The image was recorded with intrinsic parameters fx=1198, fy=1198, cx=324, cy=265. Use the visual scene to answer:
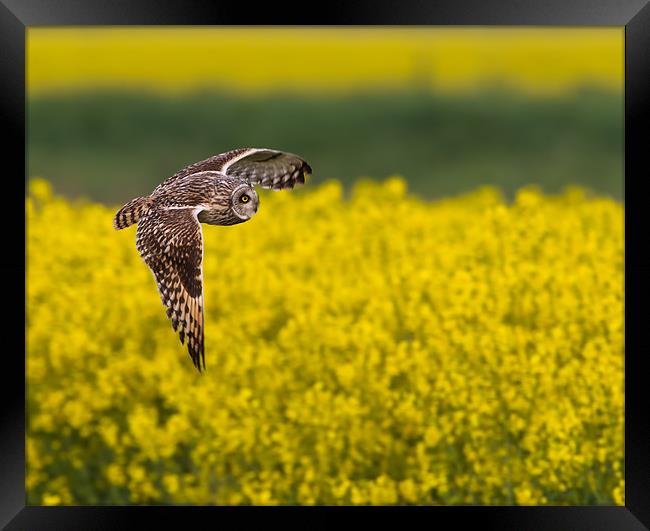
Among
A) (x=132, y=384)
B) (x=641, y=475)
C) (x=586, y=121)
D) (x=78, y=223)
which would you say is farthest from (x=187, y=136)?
(x=641, y=475)

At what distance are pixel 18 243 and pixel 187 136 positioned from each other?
93 cm

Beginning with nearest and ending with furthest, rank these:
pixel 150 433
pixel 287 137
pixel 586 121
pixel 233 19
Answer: pixel 233 19 < pixel 150 433 < pixel 586 121 < pixel 287 137

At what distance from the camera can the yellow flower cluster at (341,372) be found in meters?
4.21

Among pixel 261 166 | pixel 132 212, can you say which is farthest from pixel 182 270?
pixel 261 166

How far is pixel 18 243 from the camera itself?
3883 millimetres

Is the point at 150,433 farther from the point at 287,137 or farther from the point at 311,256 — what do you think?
the point at 287,137

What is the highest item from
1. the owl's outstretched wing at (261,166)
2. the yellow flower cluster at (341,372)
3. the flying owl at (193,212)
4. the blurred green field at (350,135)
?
the blurred green field at (350,135)

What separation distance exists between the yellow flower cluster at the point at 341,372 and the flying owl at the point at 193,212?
43 centimetres

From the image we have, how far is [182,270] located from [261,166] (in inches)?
21.2

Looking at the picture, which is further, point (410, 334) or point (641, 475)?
point (410, 334)

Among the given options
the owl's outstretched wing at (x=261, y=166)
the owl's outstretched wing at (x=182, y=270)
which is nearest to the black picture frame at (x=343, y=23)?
the owl's outstretched wing at (x=261, y=166)

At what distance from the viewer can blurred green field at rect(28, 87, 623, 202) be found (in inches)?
176

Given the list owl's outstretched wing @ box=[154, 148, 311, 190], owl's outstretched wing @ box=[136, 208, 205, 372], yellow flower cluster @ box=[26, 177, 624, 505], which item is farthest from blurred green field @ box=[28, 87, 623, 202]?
owl's outstretched wing @ box=[136, 208, 205, 372]

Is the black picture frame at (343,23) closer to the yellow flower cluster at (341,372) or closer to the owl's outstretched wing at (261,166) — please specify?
the yellow flower cluster at (341,372)
